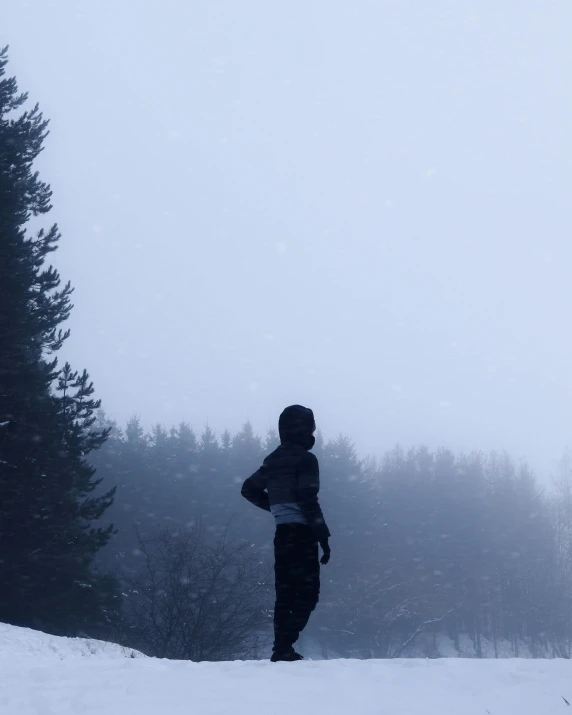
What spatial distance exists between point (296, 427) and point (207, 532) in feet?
166

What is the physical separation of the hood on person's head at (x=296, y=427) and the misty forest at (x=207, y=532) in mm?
12155

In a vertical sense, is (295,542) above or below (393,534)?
below

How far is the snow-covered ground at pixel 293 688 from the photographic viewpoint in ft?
14.1

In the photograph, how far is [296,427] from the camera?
22.5 feet

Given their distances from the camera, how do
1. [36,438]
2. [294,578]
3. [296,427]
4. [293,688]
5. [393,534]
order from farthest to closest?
[393,534], [36,438], [296,427], [294,578], [293,688]

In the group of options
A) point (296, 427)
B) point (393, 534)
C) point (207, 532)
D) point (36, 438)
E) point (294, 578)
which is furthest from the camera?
point (393, 534)

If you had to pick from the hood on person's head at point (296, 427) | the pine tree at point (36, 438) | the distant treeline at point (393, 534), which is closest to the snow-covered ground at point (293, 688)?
the hood on person's head at point (296, 427)

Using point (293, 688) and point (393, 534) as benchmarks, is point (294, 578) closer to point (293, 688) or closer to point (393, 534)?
point (293, 688)

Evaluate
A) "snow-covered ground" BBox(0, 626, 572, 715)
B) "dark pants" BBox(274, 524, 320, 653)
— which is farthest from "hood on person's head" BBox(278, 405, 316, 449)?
"snow-covered ground" BBox(0, 626, 572, 715)

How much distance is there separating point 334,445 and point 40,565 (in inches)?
1859

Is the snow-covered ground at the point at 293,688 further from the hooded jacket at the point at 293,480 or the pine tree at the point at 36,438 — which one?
the pine tree at the point at 36,438

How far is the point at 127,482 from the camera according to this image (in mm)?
55594

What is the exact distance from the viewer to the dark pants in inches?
260

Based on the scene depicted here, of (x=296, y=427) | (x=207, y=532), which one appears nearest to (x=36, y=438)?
(x=296, y=427)
